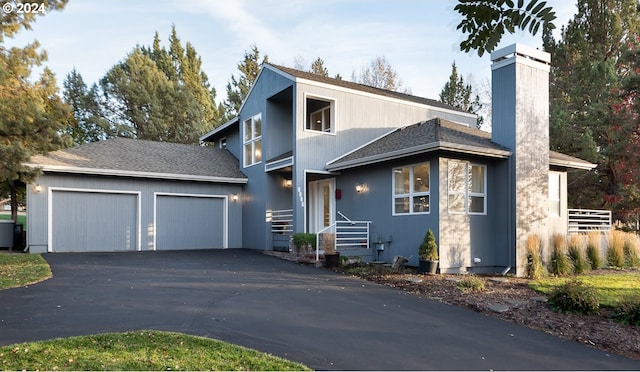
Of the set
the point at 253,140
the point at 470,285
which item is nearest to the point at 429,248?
the point at 470,285

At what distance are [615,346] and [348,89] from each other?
10.7m

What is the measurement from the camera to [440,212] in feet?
35.3

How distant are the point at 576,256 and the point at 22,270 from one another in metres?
13.1

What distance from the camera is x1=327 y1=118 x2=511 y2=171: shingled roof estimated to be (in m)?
10.6

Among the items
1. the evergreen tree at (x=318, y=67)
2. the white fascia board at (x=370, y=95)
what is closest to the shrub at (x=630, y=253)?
the white fascia board at (x=370, y=95)

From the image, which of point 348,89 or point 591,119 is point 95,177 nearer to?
point 348,89

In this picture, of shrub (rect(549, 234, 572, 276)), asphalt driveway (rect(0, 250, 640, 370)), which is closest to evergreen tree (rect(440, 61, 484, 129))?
shrub (rect(549, 234, 572, 276))

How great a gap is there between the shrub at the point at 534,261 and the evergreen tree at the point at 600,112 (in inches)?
364

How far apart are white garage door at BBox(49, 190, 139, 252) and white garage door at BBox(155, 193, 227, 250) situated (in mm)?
900

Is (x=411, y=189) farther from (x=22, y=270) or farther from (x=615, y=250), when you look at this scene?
(x=22, y=270)

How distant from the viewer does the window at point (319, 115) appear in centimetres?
1469

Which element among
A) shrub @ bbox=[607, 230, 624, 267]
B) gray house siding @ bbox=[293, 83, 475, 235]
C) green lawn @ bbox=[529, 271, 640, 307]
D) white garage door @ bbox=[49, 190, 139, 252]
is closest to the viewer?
green lawn @ bbox=[529, 271, 640, 307]

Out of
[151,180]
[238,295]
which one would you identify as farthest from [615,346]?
[151,180]

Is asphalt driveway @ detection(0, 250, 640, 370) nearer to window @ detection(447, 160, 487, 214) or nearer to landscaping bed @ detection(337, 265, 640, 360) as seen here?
landscaping bed @ detection(337, 265, 640, 360)
